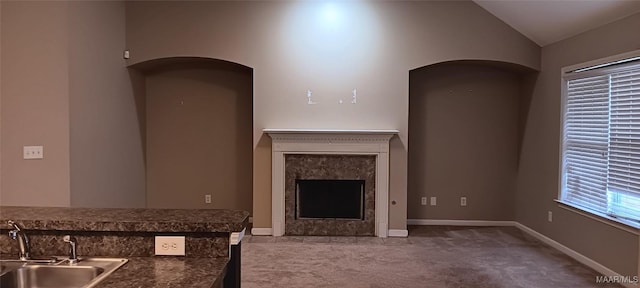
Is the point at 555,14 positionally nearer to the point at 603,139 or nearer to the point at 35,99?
the point at 603,139

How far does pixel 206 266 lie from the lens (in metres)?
1.58

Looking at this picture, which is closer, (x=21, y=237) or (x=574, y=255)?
(x=21, y=237)

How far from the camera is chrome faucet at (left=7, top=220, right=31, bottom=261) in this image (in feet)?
5.39

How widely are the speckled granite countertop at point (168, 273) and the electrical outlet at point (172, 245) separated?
23 mm

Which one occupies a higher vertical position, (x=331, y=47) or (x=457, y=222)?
(x=331, y=47)

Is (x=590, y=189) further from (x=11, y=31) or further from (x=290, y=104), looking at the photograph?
(x=11, y=31)

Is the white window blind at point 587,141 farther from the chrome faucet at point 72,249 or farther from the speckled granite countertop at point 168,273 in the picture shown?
the chrome faucet at point 72,249

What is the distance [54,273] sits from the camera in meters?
1.60

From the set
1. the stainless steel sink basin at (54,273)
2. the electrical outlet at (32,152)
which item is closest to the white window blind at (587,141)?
the stainless steel sink basin at (54,273)

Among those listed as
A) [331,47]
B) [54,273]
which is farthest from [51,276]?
[331,47]

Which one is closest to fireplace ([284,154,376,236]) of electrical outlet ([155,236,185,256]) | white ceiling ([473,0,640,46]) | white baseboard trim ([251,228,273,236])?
white baseboard trim ([251,228,273,236])

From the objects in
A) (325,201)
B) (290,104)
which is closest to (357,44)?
(290,104)

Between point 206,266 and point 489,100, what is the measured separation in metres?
5.14

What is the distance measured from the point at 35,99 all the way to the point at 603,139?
5.15 meters
